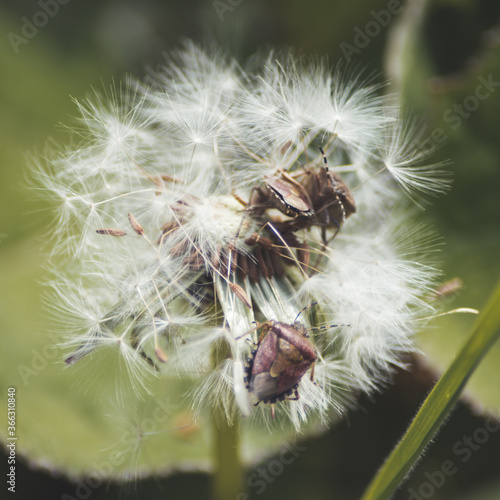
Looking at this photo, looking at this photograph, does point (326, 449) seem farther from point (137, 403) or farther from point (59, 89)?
point (59, 89)

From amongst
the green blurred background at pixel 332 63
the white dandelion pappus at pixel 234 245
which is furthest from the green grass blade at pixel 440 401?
the green blurred background at pixel 332 63

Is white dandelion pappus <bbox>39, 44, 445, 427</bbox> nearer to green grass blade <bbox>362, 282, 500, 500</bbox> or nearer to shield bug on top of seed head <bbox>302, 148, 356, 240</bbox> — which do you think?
shield bug on top of seed head <bbox>302, 148, 356, 240</bbox>

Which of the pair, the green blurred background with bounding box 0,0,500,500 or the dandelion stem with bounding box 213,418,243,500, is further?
the green blurred background with bounding box 0,0,500,500

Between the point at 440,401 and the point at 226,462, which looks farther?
the point at 226,462

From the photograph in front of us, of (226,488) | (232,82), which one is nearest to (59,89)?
(232,82)

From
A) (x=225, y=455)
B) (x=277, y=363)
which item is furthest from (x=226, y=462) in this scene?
(x=277, y=363)

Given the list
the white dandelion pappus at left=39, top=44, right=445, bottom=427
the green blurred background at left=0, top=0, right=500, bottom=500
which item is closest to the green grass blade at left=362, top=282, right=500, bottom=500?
the white dandelion pappus at left=39, top=44, right=445, bottom=427

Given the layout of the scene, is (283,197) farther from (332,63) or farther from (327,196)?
(332,63)
